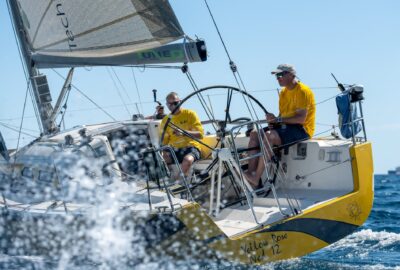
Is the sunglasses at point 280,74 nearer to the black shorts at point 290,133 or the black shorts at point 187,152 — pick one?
the black shorts at point 290,133

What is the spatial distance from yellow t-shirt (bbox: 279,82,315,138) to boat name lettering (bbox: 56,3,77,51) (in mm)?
2572

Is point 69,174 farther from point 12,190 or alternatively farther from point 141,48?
point 141,48

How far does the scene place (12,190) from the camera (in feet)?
26.8

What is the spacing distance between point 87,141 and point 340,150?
293 centimetres

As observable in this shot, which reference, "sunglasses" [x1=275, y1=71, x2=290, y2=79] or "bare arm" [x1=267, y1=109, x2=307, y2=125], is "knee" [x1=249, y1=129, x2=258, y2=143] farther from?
"sunglasses" [x1=275, y1=71, x2=290, y2=79]

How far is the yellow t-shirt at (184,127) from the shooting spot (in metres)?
8.89

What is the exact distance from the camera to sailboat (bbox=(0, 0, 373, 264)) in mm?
6914

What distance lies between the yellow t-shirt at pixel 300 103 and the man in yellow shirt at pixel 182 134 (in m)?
1.07

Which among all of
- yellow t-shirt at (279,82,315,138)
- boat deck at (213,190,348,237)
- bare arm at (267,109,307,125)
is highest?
yellow t-shirt at (279,82,315,138)

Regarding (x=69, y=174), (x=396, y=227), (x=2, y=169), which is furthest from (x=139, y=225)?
(x=396, y=227)

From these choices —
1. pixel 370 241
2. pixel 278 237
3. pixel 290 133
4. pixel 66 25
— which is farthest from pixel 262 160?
pixel 66 25

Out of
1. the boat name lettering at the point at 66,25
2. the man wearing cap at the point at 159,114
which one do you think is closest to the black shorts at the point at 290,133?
the man wearing cap at the point at 159,114

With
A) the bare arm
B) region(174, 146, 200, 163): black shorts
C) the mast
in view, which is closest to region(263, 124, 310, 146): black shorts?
the bare arm

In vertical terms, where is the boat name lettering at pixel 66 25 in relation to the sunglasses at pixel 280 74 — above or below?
above
